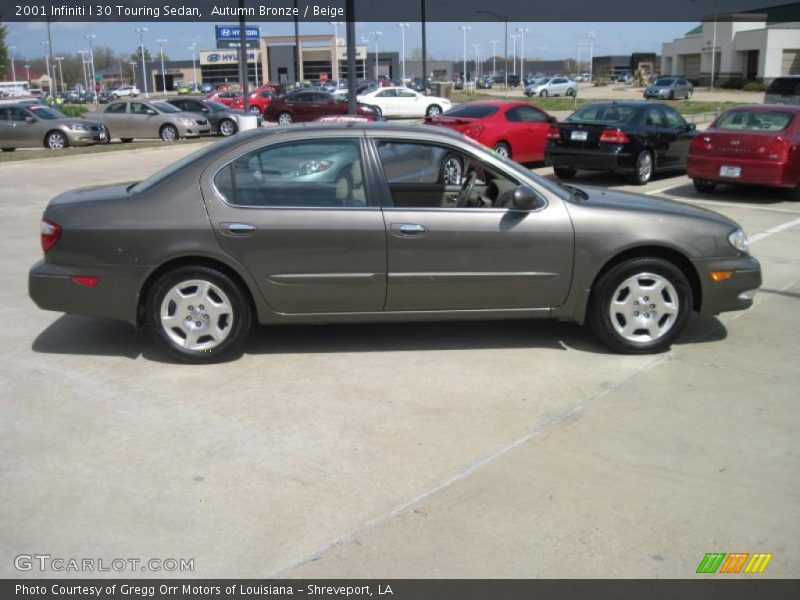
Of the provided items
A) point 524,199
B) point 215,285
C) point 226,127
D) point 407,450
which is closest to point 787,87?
point 226,127

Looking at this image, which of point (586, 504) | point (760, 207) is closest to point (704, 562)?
point (586, 504)

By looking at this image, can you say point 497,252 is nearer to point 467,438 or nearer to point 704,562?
point 467,438

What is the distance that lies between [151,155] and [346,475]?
1945 cm

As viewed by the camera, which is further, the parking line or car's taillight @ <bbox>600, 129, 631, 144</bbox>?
car's taillight @ <bbox>600, 129, 631, 144</bbox>

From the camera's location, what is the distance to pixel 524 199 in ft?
17.6

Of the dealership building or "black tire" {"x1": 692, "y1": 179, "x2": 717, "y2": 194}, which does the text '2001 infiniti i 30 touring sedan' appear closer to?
"black tire" {"x1": 692, "y1": 179, "x2": 717, "y2": 194}

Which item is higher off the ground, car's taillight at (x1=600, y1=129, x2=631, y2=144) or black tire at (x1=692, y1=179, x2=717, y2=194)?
car's taillight at (x1=600, y1=129, x2=631, y2=144)

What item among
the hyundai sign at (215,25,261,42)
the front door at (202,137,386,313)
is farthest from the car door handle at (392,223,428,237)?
the hyundai sign at (215,25,261,42)

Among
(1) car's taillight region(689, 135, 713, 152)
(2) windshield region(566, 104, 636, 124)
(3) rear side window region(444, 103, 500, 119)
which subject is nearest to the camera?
(1) car's taillight region(689, 135, 713, 152)

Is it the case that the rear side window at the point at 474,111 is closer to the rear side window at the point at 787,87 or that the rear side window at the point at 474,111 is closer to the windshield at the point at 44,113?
the windshield at the point at 44,113

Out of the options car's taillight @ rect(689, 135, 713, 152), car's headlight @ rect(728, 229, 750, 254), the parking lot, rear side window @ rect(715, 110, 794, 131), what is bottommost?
the parking lot

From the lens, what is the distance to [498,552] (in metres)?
3.35

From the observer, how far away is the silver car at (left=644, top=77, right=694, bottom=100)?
172 feet

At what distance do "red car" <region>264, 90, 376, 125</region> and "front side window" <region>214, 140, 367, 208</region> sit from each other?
27.7 metres
